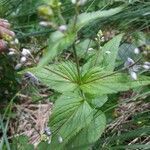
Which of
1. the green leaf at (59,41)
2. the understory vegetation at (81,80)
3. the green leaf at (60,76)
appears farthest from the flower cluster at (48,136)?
the green leaf at (59,41)

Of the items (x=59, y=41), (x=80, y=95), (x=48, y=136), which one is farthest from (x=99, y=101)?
(x=59, y=41)

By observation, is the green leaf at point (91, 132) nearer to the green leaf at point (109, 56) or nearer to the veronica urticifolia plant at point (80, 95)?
the veronica urticifolia plant at point (80, 95)

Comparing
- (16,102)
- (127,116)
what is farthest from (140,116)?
(16,102)

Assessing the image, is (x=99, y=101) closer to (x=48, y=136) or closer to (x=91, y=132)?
(x=91, y=132)

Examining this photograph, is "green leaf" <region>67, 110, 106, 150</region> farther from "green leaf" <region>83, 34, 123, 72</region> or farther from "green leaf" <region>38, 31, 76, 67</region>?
"green leaf" <region>38, 31, 76, 67</region>

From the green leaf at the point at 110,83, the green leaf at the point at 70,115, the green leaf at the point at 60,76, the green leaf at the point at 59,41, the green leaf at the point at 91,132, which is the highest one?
the green leaf at the point at 59,41

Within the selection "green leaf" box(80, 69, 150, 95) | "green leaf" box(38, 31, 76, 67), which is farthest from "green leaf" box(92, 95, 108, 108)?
"green leaf" box(38, 31, 76, 67)

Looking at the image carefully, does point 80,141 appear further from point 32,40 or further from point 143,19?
point 32,40
